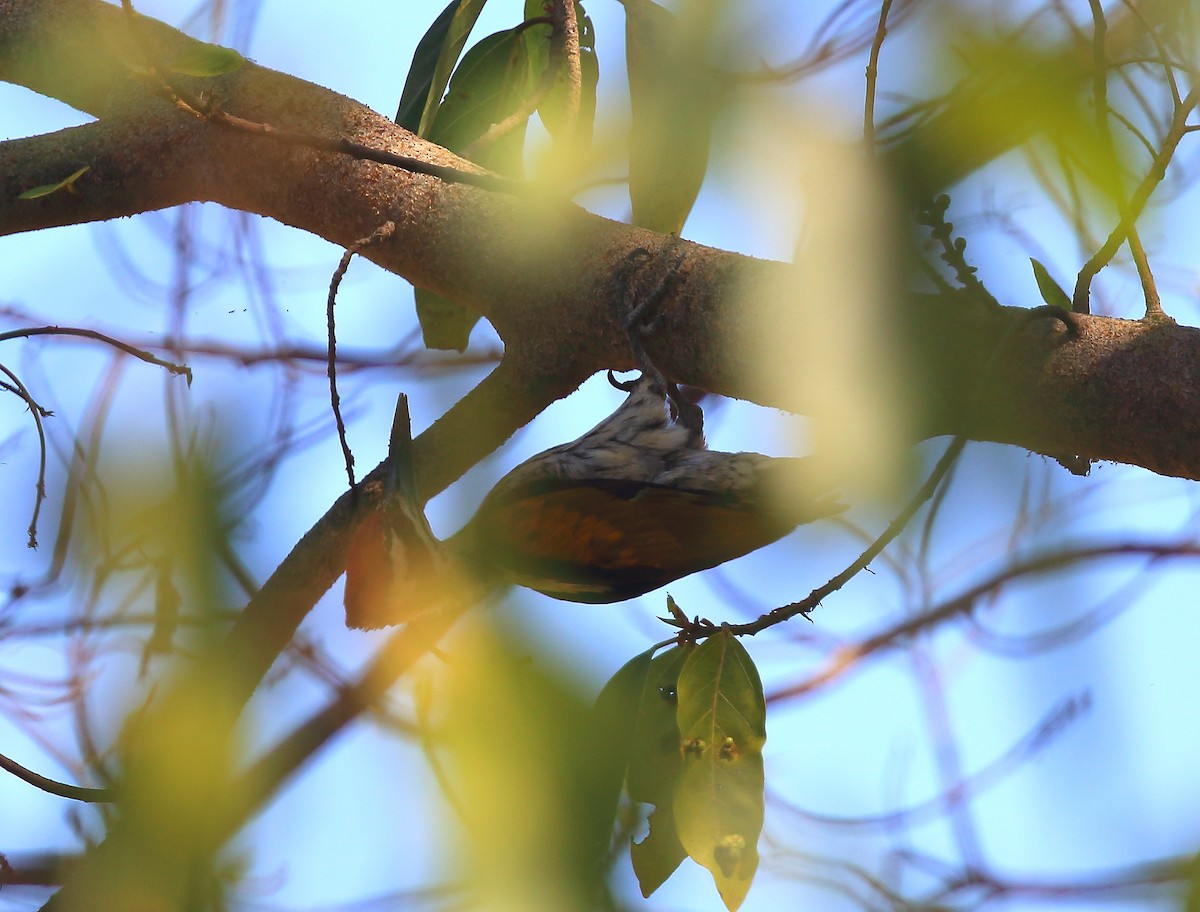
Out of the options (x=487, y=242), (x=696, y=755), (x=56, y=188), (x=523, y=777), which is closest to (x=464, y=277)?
(x=487, y=242)

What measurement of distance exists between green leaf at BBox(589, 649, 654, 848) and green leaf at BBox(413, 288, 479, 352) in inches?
34.9

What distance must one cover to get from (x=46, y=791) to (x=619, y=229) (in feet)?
3.29

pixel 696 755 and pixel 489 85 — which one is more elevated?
pixel 489 85

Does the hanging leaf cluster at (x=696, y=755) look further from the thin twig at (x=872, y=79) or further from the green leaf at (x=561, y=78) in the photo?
the green leaf at (x=561, y=78)

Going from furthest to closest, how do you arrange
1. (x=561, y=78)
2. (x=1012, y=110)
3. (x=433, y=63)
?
(x=433, y=63) < (x=561, y=78) < (x=1012, y=110)

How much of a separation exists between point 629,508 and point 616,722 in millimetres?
636

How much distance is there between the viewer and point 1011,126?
59 cm

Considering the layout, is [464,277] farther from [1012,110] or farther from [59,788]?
[1012,110]

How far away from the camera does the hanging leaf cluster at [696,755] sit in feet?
4.04

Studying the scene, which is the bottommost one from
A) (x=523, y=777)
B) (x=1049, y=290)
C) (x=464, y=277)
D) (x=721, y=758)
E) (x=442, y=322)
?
(x=523, y=777)

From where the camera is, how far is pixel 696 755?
4.30 ft

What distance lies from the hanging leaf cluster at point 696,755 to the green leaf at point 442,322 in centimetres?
89

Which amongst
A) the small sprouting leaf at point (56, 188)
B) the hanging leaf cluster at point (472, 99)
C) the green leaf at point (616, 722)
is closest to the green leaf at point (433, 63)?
the hanging leaf cluster at point (472, 99)

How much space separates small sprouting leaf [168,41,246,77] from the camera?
117cm
